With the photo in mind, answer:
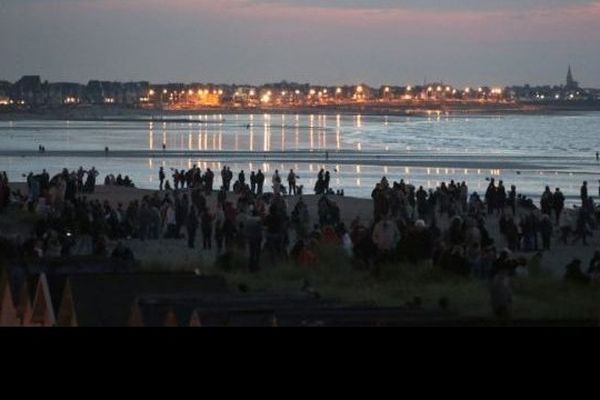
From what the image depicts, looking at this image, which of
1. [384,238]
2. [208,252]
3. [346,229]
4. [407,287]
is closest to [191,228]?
[208,252]

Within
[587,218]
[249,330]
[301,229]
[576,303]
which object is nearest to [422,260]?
[576,303]

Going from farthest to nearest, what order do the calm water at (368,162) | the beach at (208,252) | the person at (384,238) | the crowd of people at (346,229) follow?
the calm water at (368,162) → the beach at (208,252) → the person at (384,238) → the crowd of people at (346,229)

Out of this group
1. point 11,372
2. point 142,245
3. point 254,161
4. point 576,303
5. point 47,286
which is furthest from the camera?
point 254,161

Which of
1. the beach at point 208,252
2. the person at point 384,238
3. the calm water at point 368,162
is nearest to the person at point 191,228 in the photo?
the beach at point 208,252

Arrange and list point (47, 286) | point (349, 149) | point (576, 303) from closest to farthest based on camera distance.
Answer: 1. point (47, 286)
2. point (576, 303)
3. point (349, 149)

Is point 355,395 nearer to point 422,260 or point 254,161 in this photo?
point 422,260

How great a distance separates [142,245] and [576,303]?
30.6 ft

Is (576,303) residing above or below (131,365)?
below

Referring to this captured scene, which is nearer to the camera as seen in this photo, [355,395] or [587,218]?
[355,395]

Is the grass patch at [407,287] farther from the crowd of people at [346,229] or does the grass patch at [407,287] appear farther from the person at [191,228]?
the person at [191,228]

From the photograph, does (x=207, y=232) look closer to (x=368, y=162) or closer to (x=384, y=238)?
(x=384, y=238)

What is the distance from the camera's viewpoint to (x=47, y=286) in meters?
7.67

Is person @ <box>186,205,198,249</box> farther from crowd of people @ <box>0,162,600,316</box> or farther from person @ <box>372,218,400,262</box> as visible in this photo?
person @ <box>372,218,400,262</box>

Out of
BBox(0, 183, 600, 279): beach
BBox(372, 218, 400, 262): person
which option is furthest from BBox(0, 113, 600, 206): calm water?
BBox(372, 218, 400, 262): person
